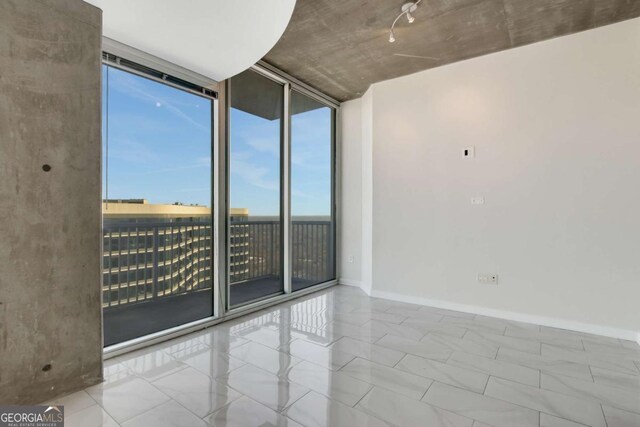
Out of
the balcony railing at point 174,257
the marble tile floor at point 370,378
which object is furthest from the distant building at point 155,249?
the marble tile floor at point 370,378

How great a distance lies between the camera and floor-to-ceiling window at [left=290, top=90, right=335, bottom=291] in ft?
A: 13.5

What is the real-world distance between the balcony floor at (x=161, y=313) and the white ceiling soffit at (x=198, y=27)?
7.32 ft

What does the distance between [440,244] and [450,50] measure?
2.17 meters

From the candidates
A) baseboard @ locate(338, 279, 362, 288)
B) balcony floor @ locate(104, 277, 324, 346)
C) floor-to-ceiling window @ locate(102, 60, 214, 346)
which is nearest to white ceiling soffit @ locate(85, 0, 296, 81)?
floor-to-ceiling window @ locate(102, 60, 214, 346)

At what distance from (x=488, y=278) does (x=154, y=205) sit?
11.6ft

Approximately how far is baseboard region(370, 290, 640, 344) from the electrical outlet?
293mm

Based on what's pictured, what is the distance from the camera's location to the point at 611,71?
280cm

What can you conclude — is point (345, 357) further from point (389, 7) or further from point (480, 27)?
point (480, 27)

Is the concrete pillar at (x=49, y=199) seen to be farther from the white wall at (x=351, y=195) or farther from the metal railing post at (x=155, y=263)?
the white wall at (x=351, y=195)

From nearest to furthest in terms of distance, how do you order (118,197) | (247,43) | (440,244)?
(247,43) → (118,197) → (440,244)

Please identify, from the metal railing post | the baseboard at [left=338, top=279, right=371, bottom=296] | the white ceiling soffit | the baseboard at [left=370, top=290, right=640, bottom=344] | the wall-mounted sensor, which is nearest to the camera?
the white ceiling soffit

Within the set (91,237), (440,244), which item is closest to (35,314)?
(91,237)

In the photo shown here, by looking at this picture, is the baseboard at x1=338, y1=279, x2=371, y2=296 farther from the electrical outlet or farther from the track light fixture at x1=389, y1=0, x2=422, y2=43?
the track light fixture at x1=389, y1=0, x2=422, y2=43

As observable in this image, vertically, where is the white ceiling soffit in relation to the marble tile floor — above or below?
above
